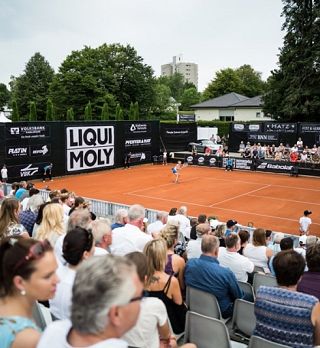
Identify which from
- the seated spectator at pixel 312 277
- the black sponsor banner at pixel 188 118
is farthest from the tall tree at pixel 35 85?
the seated spectator at pixel 312 277

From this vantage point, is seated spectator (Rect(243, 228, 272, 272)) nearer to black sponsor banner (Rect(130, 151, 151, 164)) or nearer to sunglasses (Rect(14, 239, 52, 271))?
sunglasses (Rect(14, 239, 52, 271))

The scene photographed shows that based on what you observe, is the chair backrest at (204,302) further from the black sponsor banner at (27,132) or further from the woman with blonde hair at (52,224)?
the black sponsor banner at (27,132)

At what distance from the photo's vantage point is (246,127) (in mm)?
41719

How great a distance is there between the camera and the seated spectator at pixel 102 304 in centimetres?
201

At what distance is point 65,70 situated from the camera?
6356 centimetres

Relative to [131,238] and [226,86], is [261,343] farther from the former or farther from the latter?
[226,86]

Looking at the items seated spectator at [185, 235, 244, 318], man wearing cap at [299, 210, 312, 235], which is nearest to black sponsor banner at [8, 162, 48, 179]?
man wearing cap at [299, 210, 312, 235]

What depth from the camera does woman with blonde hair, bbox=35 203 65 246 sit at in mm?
5621

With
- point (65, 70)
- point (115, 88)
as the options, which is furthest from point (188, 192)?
point (65, 70)

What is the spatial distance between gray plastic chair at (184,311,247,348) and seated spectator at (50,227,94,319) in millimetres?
1238

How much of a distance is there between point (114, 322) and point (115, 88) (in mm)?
61556

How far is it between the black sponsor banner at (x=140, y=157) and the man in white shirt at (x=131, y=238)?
91.6 ft

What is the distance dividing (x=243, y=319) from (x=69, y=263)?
2.30 m

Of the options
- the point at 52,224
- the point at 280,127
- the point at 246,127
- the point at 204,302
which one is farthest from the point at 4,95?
the point at 204,302
